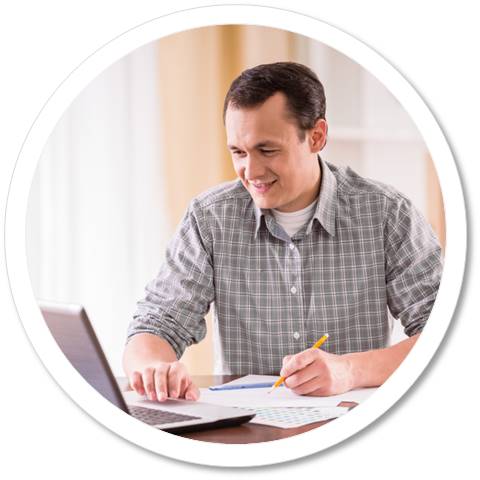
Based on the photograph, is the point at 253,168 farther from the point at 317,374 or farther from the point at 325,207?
the point at 317,374

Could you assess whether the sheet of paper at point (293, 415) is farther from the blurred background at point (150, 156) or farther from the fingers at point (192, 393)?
the blurred background at point (150, 156)

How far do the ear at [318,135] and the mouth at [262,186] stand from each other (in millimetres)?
75

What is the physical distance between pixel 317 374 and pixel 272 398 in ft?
0.21

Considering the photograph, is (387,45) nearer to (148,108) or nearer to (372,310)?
(372,310)

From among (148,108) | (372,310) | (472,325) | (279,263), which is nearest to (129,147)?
(148,108)

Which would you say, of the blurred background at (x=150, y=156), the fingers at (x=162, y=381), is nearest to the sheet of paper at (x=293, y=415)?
the fingers at (x=162, y=381)

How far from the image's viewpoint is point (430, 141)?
74 centimetres

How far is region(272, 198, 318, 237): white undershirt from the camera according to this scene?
3.02ft

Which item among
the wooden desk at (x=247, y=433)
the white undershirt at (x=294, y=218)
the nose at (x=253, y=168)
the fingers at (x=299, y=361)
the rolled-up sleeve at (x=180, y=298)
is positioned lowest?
the wooden desk at (x=247, y=433)

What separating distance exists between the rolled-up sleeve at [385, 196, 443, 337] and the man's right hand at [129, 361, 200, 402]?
0.28 meters

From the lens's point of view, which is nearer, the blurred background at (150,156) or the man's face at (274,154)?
the man's face at (274,154)

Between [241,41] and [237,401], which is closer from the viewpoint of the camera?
[237,401]

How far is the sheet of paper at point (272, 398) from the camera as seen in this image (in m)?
0.77

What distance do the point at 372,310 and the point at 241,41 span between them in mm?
453
